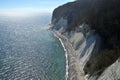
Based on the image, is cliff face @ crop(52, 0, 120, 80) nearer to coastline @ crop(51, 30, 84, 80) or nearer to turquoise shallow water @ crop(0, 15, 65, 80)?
coastline @ crop(51, 30, 84, 80)

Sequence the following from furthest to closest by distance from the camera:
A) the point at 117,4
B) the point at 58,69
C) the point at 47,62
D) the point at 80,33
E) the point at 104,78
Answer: the point at 80,33, the point at 117,4, the point at 47,62, the point at 58,69, the point at 104,78

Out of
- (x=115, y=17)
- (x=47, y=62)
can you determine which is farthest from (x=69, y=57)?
(x=115, y=17)

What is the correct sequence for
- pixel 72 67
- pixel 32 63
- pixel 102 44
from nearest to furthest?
pixel 72 67
pixel 102 44
pixel 32 63

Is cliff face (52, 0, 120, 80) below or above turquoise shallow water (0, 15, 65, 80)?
above

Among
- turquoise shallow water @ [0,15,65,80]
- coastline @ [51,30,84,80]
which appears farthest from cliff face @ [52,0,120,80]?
turquoise shallow water @ [0,15,65,80]

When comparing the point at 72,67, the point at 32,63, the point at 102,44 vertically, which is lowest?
the point at 32,63

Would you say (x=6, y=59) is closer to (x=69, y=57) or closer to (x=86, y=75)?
(x=69, y=57)

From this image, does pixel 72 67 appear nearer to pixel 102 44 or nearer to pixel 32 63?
pixel 102 44

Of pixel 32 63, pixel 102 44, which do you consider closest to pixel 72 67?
pixel 102 44

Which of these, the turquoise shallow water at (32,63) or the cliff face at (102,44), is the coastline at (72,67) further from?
the turquoise shallow water at (32,63)

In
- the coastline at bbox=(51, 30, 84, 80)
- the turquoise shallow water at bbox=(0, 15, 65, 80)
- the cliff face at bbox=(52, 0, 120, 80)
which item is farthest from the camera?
the turquoise shallow water at bbox=(0, 15, 65, 80)

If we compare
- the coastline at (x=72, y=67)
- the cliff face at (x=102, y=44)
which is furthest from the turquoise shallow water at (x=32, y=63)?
the cliff face at (x=102, y=44)
